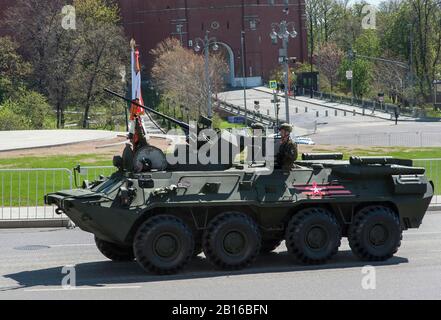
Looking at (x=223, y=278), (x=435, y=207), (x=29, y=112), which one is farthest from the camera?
(x=29, y=112)

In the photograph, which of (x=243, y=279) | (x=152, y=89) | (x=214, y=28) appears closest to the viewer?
(x=243, y=279)

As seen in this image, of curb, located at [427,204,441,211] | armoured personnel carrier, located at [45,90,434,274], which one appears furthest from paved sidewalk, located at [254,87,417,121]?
armoured personnel carrier, located at [45,90,434,274]

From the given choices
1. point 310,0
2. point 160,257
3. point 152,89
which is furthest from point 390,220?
point 310,0

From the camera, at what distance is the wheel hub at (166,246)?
12.9 metres

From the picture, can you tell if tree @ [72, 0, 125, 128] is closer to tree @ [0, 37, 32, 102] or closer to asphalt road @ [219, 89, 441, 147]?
tree @ [0, 37, 32, 102]

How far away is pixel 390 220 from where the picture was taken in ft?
46.3

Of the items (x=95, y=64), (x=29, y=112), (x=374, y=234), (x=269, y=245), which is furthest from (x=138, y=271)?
(x=95, y=64)

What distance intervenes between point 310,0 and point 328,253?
349ft

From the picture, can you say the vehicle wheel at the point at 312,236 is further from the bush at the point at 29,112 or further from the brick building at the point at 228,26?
the brick building at the point at 228,26

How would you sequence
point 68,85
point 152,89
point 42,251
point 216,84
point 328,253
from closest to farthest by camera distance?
point 328,253, point 42,251, point 68,85, point 216,84, point 152,89

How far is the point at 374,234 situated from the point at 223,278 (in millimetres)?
2708

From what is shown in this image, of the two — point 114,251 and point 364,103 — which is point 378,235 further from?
point 364,103

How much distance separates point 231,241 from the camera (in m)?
13.3
